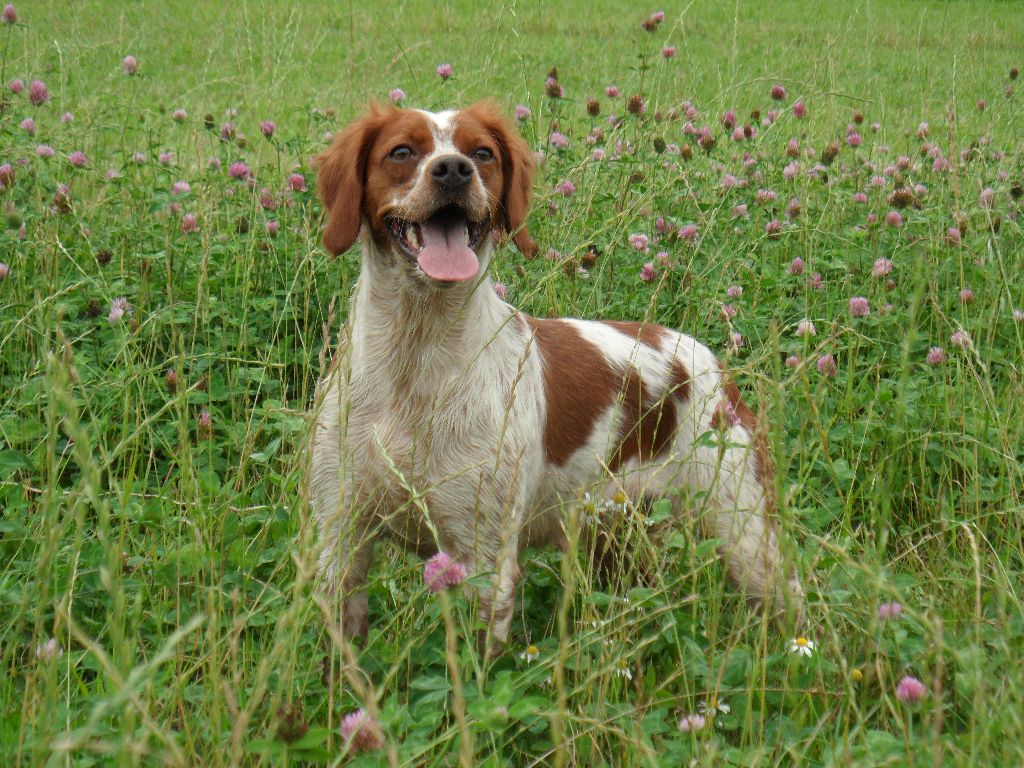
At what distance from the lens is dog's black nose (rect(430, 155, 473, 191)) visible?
273cm

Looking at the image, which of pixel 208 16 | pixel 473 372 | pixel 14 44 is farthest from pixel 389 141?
pixel 208 16

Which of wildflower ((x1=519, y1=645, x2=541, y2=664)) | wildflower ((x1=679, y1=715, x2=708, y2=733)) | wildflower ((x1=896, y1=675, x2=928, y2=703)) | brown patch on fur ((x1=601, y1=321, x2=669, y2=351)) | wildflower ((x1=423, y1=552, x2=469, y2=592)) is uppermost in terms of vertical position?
wildflower ((x1=423, y1=552, x2=469, y2=592))

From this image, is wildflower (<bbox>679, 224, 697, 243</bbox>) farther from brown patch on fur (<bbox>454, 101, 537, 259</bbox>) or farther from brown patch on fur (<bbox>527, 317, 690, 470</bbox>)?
brown patch on fur (<bbox>454, 101, 537, 259</bbox>)

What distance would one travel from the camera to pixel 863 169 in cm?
523

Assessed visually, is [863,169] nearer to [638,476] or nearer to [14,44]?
[638,476]

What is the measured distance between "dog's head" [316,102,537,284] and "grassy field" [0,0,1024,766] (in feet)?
0.86

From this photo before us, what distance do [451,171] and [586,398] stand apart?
2.68ft

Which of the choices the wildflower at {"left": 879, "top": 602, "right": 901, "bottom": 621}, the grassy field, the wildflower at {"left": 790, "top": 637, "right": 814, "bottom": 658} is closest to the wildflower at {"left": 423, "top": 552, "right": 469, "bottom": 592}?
the grassy field

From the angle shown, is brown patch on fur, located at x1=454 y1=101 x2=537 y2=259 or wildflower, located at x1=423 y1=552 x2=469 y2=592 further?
brown patch on fur, located at x1=454 y1=101 x2=537 y2=259

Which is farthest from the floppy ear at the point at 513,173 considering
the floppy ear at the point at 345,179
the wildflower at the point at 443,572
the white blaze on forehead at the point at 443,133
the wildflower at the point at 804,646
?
the wildflower at the point at 443,572

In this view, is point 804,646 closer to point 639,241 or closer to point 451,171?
point 451,171

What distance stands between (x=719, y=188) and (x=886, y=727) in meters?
2.61

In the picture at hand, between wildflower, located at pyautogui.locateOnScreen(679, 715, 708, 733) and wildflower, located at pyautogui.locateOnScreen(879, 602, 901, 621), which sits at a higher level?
wildflower, located at pyautogui.locateOnScreen(879, 602, 901, 621)

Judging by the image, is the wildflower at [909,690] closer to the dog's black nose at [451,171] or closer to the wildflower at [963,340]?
the wildflower at [963,340]
